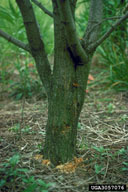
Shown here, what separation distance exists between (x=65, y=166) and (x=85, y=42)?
2.32 ft

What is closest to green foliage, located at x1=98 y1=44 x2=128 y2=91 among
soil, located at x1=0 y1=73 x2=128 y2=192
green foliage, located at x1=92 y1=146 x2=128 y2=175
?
soil, located at x1=0 y1=73 x2=128 y2=192

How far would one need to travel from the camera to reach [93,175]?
116 cm

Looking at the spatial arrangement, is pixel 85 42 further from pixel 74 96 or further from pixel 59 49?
pixel 74 96

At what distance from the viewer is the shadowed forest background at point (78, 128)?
111 cm

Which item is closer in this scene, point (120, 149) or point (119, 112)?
point (120, 149)

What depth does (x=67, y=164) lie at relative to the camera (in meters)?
1.24

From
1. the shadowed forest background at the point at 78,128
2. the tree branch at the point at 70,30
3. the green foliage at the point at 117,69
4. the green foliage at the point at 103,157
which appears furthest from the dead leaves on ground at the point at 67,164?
the green foliage at the point at 117,69

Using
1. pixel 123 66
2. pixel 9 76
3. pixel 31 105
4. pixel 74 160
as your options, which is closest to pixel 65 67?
pixel 74 160

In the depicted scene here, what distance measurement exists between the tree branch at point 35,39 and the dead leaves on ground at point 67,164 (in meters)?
0.41

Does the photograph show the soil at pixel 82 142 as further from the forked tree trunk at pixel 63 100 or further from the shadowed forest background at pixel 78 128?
the forked tree trunk at pixel 63 100

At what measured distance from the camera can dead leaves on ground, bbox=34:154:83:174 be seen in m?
1.21

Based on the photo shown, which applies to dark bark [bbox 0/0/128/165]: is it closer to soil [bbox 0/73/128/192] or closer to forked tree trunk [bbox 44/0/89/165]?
forked tree trunk [bbox 44/0/89/165]

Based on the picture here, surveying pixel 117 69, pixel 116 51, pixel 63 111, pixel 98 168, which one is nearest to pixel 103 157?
pixel 98 168

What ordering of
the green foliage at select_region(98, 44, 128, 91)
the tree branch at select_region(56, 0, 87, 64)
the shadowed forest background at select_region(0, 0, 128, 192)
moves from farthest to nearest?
the green foliage at select_region(98, 44, 128, 91)
the shadowed forest background at select_region(0, 0, 128, 192)
the tree branch at select_region(56, 0, 87, 64)
